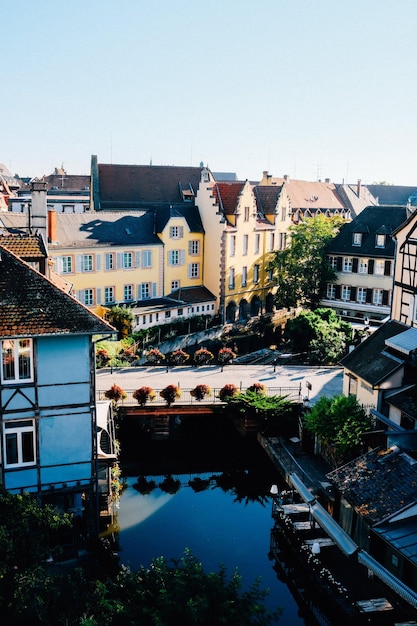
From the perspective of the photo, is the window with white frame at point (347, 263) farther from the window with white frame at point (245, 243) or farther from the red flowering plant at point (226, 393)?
the red flowering plant at point (226, 393)

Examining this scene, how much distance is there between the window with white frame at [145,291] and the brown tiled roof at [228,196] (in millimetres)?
10887

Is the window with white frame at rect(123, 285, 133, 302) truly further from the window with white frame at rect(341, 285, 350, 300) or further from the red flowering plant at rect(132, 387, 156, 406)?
the red flowering plant at rect(132, 387, 156, 406)

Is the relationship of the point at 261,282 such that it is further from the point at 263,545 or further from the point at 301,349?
the point at 263,545

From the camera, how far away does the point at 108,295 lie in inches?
2092

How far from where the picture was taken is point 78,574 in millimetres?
18188

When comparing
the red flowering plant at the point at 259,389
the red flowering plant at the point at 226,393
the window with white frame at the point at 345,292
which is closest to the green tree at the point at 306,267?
the window with white frame at the point at 345,292

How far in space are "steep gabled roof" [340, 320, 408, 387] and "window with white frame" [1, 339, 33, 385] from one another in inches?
622

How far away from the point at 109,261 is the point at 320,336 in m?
Result: 18.3

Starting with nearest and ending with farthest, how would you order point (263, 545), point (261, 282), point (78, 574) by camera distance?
point (78, 574) < point (263, 545) < point (261, 282)

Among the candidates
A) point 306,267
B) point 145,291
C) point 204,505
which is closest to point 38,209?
point 204,505

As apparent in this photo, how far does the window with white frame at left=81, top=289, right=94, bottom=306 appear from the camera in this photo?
169 ft

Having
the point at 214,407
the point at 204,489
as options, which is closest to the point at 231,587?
the point at 204,489

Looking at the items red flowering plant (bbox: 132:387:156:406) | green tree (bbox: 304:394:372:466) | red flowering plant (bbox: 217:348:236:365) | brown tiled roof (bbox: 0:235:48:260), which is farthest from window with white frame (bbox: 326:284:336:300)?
brown tiled roof (bbox: 0:235:48:260)

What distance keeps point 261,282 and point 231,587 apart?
165 ft
